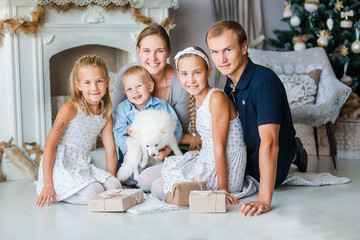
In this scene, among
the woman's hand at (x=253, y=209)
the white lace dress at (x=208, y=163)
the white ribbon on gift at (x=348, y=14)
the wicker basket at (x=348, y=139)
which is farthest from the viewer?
the white ribbon on gift at (x=348, y=14)

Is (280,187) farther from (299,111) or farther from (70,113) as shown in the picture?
(70,113)

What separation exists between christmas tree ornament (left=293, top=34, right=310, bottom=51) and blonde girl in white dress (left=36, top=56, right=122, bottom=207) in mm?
2524

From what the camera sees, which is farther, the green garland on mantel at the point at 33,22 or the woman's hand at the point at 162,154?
the green garland on mantel at the point at 33,22

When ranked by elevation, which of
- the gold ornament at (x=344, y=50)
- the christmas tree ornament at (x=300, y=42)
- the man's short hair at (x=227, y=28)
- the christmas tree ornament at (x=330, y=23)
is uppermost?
the christmas tree ornament at (x=330, y=23)

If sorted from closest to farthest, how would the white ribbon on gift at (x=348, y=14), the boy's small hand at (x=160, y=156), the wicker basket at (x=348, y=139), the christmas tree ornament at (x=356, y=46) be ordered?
1. the boy's small hand at (x=160, y=156)
2. the wicker basket at (x=348, y=139)
3. the christmas tree ornament at (x=356, y=46)
4. the white ribbon on gift at (x=348, y=14)

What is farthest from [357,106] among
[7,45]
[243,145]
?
[7,45]

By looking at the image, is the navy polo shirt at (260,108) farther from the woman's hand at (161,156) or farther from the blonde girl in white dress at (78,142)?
the blonde girl in white dress at (78,142)

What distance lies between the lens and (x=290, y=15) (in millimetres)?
4777

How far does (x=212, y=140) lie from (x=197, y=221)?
1.85 feet

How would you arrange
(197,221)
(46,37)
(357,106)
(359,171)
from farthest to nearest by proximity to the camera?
(357,106), (46,37), (359,171), (197,221)

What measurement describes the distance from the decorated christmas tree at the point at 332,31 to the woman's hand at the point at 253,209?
2.67 metres

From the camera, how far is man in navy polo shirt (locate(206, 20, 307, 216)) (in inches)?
87.9

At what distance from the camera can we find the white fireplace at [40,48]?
3547 mm

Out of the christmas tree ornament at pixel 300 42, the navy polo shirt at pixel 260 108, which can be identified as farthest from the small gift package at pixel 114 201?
the christmas tree ornament at pixel 300 42
